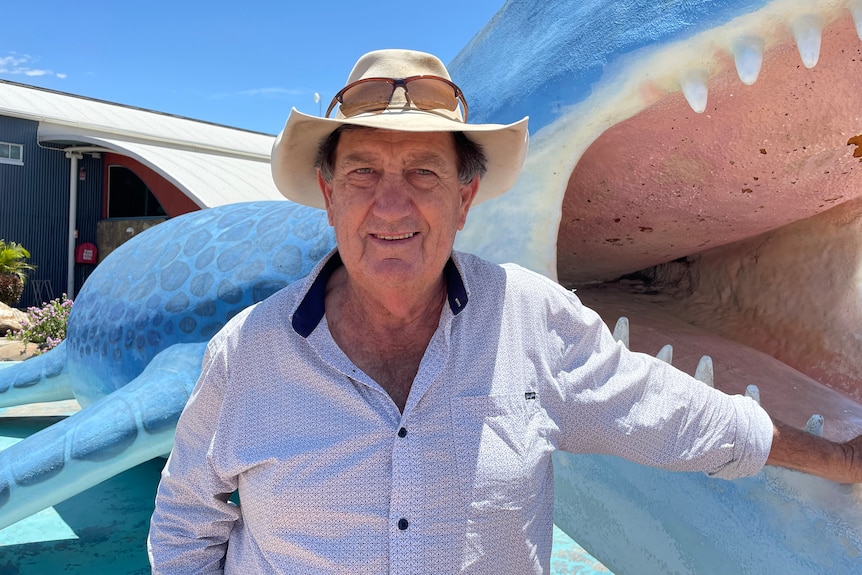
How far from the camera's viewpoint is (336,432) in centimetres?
100

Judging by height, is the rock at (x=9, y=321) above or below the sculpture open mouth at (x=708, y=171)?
below

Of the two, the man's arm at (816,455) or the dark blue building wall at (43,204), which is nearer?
the man's arm at (816,455)

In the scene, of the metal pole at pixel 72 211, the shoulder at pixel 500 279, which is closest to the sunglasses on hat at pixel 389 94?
the shoulder at pixel 500 279

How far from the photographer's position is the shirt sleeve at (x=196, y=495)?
42.9 inches

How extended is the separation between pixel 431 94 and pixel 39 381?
11.7ft

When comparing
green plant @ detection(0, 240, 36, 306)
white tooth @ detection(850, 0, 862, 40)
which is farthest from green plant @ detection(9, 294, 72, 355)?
white tooth @ detection(850, 0, 862, 40)

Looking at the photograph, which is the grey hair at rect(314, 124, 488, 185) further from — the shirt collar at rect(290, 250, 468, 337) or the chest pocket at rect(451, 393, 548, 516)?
the chest pocket at rect(451, 393, 548, 516)

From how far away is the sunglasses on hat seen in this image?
1116 millimetres

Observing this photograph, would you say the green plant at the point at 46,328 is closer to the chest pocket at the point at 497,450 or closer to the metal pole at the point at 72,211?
the metal pole at the point at 72,211

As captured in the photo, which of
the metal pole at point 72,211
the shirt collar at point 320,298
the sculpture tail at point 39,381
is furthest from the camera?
the metal pole at point 72,211

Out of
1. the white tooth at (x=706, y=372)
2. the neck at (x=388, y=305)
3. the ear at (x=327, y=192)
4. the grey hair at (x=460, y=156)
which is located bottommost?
the white tooth at (x=706, y=372)

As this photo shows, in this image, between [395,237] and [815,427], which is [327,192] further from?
[815,427]

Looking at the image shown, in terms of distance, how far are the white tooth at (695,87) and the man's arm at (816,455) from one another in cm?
59

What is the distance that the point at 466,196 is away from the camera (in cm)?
122
